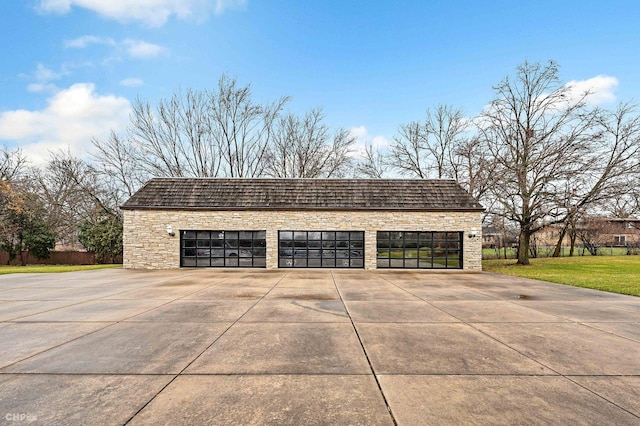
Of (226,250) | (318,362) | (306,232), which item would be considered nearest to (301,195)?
(306,232)

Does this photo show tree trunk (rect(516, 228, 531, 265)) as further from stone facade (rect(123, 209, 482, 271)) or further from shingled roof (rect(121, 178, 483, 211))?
shingled roof (rect(121, 178, 483, 211))

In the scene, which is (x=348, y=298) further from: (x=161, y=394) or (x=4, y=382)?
(x=4, y=382)

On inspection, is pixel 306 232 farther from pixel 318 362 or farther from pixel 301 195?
pixel 318 362

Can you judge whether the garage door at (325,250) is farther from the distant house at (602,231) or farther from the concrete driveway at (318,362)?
the distant house at (602,231)

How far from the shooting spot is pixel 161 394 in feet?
10.9

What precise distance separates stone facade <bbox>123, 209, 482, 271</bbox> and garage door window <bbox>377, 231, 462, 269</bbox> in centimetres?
41

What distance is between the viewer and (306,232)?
17922mm

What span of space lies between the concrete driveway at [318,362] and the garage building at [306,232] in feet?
31.2

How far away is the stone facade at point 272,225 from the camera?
1761 cm

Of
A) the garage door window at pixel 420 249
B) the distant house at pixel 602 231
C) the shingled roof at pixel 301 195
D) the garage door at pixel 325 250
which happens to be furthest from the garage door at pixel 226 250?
the distant house at pixel 602 231

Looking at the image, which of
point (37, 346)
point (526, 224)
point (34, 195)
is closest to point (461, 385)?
point (37, 346)

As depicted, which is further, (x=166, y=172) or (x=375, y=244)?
(x=166, y=172)

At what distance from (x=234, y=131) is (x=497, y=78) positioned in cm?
→ 2543

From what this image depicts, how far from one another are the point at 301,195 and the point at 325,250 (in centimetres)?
376
